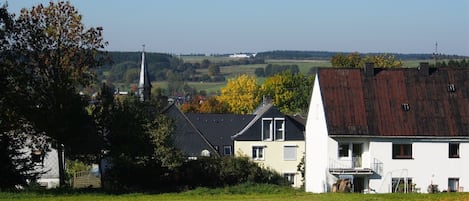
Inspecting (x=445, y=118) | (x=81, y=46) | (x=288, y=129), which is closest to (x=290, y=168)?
(x=288, y=129)

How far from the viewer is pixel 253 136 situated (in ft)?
241

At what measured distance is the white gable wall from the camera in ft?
171

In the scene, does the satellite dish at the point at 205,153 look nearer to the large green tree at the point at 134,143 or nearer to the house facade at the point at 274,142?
the house facade at the point at 274,142

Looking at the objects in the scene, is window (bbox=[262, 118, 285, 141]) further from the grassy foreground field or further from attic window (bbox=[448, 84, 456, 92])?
the grassy foreground field

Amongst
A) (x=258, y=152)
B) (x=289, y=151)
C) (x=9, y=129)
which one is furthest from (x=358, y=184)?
(x=258, y=152)

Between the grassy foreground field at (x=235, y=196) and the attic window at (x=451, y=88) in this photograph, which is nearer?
the grassy foreground field at (x=235, y=196)

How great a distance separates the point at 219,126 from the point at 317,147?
27.9m

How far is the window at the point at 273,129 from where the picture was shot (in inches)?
2884

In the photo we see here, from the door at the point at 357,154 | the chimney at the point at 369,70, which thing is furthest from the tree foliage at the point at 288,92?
the door at the point at 357,154

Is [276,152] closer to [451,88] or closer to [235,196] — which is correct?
[451,88]

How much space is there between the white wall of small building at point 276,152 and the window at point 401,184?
22.6 metres

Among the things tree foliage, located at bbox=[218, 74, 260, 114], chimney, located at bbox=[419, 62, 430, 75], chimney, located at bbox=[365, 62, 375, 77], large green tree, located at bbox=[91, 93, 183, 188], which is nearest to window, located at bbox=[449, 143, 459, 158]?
chimney, located at bbox=[419, 62, 430, 75]

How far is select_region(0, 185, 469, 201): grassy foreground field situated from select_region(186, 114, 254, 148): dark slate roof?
1251 inches

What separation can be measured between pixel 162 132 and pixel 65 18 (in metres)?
7.55
